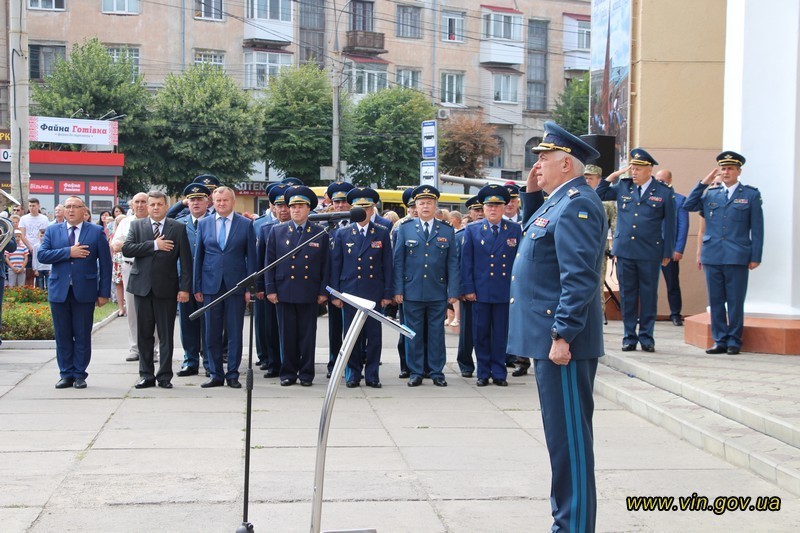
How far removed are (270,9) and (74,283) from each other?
154ft

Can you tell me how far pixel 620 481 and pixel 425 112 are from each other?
4754cm

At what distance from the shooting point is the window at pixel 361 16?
57.4 metres

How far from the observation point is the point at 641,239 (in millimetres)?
11555

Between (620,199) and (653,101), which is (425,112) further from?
(620,199)

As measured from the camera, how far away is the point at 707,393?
8.80m

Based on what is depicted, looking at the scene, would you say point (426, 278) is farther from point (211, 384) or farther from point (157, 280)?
point (157, 280)

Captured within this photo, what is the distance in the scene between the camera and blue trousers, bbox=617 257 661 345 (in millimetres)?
11609

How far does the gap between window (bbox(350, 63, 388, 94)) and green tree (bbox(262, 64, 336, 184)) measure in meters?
7.54

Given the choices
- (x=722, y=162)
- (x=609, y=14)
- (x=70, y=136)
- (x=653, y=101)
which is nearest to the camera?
(x=722, y=162)

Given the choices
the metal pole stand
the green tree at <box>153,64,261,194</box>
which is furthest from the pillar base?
the green tree at <box>153,64,261,194</box>

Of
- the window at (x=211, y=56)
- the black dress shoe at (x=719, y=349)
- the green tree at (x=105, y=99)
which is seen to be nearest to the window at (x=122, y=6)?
the window at (x=211, y=56)

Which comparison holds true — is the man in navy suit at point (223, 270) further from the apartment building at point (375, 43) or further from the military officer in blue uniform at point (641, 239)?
the apartment building at point (375, 43)

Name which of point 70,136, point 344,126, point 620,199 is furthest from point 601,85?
point 344,126

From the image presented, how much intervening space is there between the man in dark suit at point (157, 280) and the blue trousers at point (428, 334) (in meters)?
2.42
